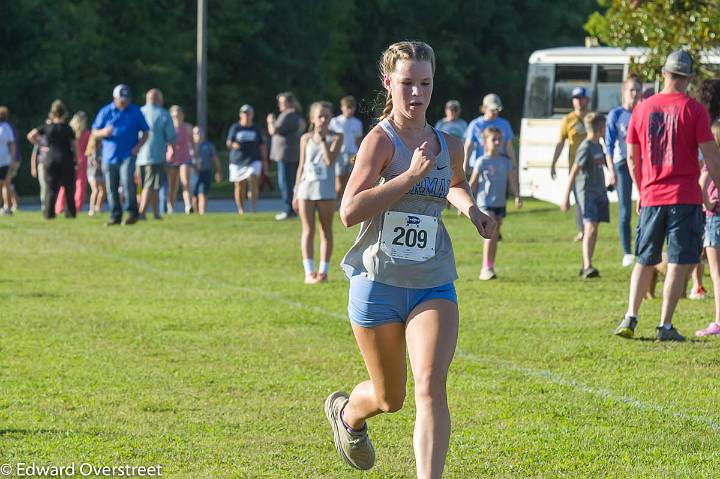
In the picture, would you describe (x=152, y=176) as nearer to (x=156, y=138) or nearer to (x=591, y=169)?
(x=156, y=138)

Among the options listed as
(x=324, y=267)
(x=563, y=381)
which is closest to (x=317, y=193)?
(x=324, y=267)

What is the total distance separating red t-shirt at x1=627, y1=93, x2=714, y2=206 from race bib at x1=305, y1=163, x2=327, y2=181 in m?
4.86

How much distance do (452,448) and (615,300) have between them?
6.35 meters

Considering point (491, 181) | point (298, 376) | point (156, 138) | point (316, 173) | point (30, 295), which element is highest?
point (316, 173)

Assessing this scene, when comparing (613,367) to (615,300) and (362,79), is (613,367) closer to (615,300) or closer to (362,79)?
(615,300)

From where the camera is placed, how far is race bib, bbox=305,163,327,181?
582 inches

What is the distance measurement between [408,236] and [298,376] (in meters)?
3.55

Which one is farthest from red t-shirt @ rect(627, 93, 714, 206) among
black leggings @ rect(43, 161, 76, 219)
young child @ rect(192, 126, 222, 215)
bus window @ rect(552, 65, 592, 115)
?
bus window @ rect(552, 65, 592, 115)

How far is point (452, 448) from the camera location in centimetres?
715

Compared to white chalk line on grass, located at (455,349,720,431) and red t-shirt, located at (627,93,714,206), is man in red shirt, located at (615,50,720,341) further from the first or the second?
white chalk line on grass, located at (455,349,720,431)

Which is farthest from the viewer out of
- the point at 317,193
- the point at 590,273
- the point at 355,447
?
the point at 590,273

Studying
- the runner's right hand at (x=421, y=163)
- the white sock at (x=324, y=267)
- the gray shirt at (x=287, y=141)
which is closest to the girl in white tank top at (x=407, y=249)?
the runner's right hand at (x=421, y=163)

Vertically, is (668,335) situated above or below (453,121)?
below

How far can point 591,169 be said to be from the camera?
15.5m
